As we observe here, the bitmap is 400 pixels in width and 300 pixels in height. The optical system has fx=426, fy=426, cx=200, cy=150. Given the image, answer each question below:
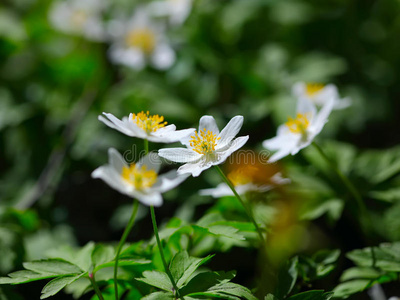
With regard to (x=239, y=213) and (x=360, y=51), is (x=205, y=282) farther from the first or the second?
(x=360, y=51)

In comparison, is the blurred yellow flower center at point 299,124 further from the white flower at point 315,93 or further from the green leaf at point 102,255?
the green leaf at point 102,255

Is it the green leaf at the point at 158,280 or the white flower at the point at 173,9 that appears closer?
the green leaf at the point at 158,280

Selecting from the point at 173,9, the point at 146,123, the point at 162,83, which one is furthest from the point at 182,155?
the point at 173,9

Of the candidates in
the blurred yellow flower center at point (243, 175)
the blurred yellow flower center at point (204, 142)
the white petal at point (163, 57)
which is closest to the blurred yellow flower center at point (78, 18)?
the white petal at point (163, 57)

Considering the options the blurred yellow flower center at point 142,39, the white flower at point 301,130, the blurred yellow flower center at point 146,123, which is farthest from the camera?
the blurred yellow flower center at point 142,39

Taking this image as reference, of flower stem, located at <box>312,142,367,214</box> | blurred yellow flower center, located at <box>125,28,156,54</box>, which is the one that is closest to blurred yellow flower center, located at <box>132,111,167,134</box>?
flower stem, located at <box>312,142,367,214</box>

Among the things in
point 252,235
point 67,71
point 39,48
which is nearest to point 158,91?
point 67,71

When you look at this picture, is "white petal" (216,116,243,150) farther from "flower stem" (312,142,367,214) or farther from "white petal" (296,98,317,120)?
"white petal" (296,98,317,120)

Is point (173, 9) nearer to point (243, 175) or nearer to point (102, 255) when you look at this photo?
point (243, 175)
